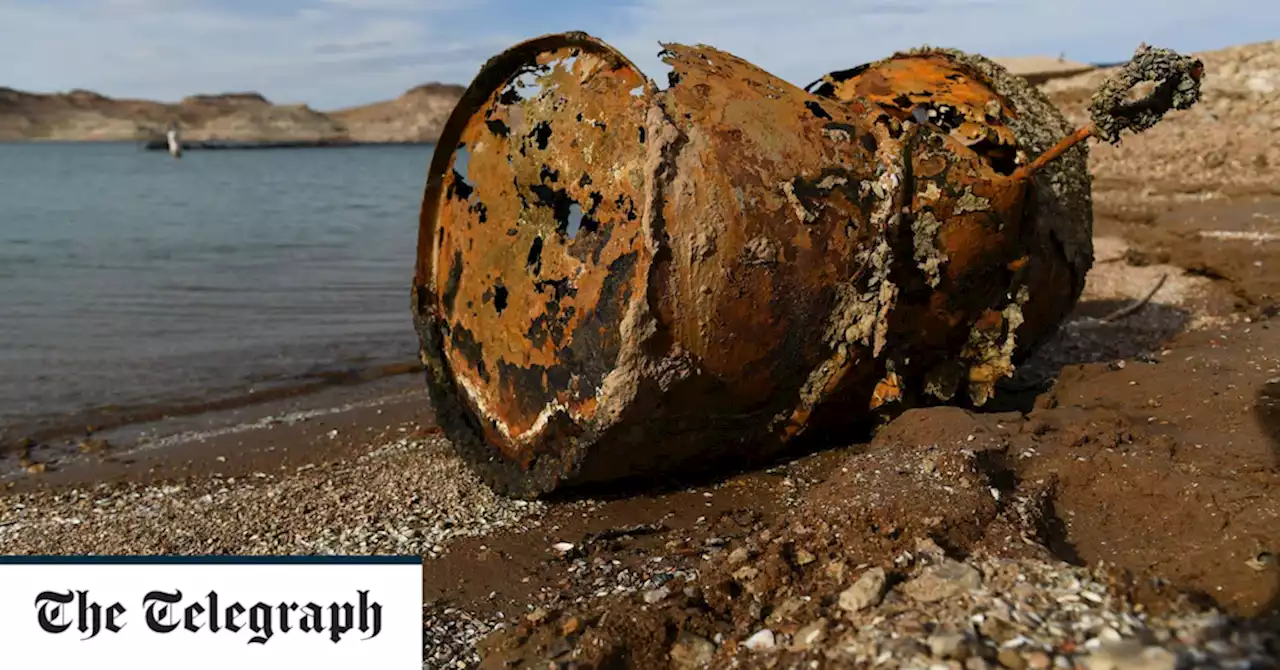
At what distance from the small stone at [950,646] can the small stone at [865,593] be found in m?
0.28

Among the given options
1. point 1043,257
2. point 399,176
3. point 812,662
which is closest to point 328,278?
point 1043,257

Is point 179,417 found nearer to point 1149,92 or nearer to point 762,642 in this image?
point 762,642

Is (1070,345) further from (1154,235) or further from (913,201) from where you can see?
(1154,235)

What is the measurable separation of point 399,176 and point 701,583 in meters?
43.3

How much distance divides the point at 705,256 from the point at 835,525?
0.96m

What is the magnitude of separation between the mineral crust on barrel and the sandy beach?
312 mm

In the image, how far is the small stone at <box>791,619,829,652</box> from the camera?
7.46 feet

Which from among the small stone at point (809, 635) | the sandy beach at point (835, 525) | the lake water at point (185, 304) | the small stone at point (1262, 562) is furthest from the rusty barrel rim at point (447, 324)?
the lake water at point (185, 304)

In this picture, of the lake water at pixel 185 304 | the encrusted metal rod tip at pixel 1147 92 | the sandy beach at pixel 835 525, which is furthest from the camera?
the lake water at pixel 185 304

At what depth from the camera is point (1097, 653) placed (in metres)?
1.98

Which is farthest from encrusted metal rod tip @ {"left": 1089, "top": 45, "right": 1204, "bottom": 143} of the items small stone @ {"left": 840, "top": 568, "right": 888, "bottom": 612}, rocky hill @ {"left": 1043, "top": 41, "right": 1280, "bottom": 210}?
rocky hill @ {"left": 1043, "top": 41, "right": 1280, "bottom": 210}

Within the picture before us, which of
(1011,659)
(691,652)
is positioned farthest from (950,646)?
(691,652)

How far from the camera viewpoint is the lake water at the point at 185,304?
707cm

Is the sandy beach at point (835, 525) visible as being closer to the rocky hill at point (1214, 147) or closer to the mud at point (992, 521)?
the mud at point (992, 521)
